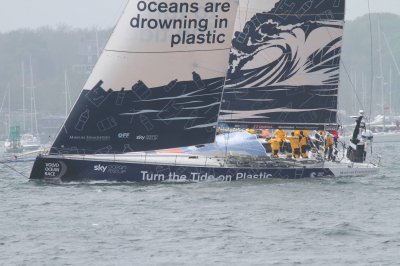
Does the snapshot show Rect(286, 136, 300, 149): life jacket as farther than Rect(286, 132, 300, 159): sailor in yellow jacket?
Yes

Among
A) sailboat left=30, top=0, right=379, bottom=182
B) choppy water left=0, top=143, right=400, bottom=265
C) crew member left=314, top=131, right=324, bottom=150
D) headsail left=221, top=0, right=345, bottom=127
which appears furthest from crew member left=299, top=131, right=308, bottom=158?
crew member left=314, top=131, right=324, bottom=150

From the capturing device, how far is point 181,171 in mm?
33406

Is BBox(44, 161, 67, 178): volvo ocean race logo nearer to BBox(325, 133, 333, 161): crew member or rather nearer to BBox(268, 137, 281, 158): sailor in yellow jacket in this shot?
BBox(268, 137, 281, 158): sailor in yellow jacket

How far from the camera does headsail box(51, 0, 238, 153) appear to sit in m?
33.3

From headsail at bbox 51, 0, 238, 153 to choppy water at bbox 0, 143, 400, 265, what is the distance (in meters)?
1.55

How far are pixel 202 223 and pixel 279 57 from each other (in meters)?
11.4

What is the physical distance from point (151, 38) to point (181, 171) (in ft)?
11.0

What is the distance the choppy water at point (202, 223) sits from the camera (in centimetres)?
2255

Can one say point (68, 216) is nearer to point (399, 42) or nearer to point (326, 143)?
point (326, 143)

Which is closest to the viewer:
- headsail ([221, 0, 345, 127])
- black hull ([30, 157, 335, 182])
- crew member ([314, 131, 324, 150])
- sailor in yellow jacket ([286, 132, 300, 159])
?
black hull ([30, 157, 335, 182])

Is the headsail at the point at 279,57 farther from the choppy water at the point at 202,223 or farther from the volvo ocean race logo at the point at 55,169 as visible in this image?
the volvo ocean race logo at the point at 55,169

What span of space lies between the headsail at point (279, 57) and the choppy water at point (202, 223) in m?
2.90

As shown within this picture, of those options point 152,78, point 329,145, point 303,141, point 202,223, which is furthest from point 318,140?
point 202,223

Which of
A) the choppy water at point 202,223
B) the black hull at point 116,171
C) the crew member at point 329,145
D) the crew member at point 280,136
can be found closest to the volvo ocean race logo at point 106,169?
the black hull at point 116,171
